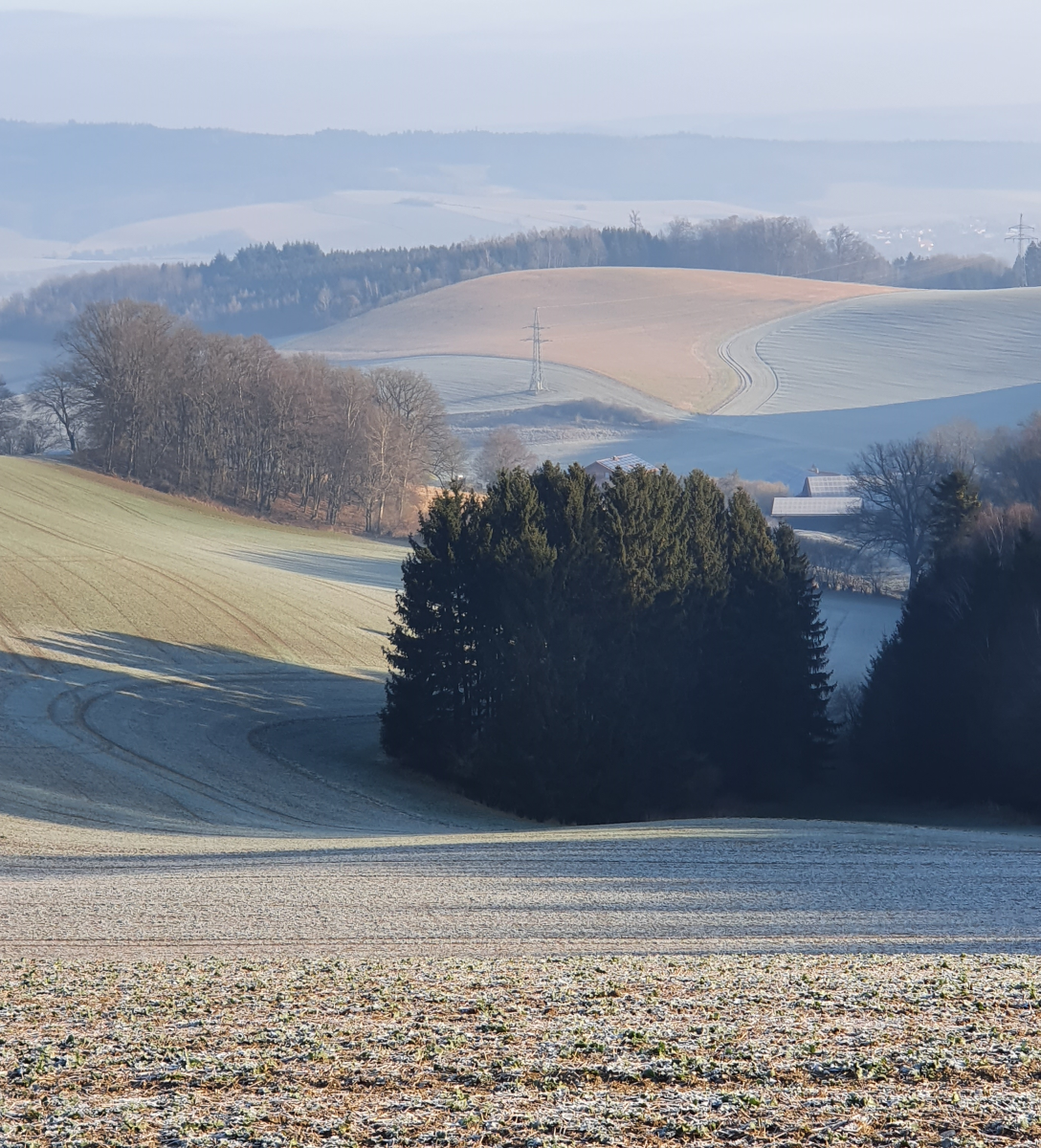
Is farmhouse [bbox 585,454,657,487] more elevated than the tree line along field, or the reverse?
farmhouse [bbox 585,454,657,487]

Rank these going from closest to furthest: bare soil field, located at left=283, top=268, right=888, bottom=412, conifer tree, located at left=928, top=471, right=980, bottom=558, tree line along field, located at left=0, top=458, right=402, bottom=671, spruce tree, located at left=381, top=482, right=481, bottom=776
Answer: spruce tree, located at left=381, top=482, right=481, bottom=776 < tree line along field, located at left=0, top=458, right=402, bottom=671 < conifer tree, located at left=928, top=471, right=980, bottom=558 < bare soil field, located at left=283, top=268, right=888, bottom=412

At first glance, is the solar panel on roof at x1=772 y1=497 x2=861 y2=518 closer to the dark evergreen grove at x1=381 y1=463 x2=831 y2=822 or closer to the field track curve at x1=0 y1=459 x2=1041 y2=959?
the field track curve at x1=0 y1=459 x2=1041 y2=959

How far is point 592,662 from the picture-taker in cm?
3394

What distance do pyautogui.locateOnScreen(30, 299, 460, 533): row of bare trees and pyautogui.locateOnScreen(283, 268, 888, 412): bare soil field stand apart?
48090 millimetres

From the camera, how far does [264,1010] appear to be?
34.5 ft

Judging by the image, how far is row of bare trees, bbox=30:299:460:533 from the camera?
257ft

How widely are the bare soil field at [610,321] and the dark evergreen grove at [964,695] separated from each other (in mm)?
84960

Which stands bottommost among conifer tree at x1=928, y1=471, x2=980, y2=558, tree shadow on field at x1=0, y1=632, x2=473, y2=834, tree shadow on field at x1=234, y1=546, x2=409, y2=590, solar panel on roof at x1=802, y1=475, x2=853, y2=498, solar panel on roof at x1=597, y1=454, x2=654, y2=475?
tree shadow on field at x1=0, y1=632, x2=473, y2=834

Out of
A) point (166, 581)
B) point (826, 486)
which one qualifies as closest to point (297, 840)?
point (166, 581)

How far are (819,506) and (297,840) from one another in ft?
230

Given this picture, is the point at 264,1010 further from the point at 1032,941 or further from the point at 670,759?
the point at 670,759

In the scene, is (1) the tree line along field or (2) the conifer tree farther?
(2) the conifer tree

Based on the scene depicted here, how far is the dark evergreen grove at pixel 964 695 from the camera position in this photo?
31.7 meters

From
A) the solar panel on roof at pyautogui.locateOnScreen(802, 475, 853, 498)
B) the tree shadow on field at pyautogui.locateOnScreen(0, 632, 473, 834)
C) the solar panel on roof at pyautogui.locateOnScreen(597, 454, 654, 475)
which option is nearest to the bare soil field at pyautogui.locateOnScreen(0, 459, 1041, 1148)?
the tree shadow on field at pyautogui.locateOnScreen(0, 632, 473, 834)
